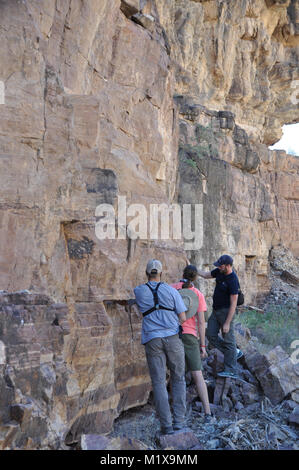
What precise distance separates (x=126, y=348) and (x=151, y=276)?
5.01ft

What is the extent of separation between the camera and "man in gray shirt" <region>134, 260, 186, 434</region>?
5.20 m

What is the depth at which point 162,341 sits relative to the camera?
5246 mm

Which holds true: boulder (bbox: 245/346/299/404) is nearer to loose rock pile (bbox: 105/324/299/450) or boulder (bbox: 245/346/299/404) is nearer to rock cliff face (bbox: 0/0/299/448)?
loose rock pile (bbox: 105/324/299/450)

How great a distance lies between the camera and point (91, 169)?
618cm

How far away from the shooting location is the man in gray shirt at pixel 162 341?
5.20 m

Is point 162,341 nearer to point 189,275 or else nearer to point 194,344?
point 194,344

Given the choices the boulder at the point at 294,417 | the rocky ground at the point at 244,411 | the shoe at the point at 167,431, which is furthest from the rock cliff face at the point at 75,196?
the boulder at the point at 294,417

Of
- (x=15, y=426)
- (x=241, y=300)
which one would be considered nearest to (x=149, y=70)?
(x=241, y=300)

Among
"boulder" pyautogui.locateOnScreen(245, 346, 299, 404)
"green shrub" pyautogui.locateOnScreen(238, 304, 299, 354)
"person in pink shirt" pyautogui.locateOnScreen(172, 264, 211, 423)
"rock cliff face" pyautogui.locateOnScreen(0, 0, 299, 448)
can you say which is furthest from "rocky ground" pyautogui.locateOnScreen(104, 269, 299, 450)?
"green shrub" pyautogui.locateOnScreen(238, 304, 299, 354)

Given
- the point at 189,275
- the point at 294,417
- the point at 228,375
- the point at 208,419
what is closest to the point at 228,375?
the point at 228,375

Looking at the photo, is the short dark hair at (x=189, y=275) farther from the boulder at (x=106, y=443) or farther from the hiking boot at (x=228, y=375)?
the boulder at (x=106, y=443)

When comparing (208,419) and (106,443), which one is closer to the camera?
(106,443)

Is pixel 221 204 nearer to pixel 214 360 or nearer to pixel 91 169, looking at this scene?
pixel 214 360

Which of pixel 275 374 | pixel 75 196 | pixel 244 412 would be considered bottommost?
pixel 244 412
